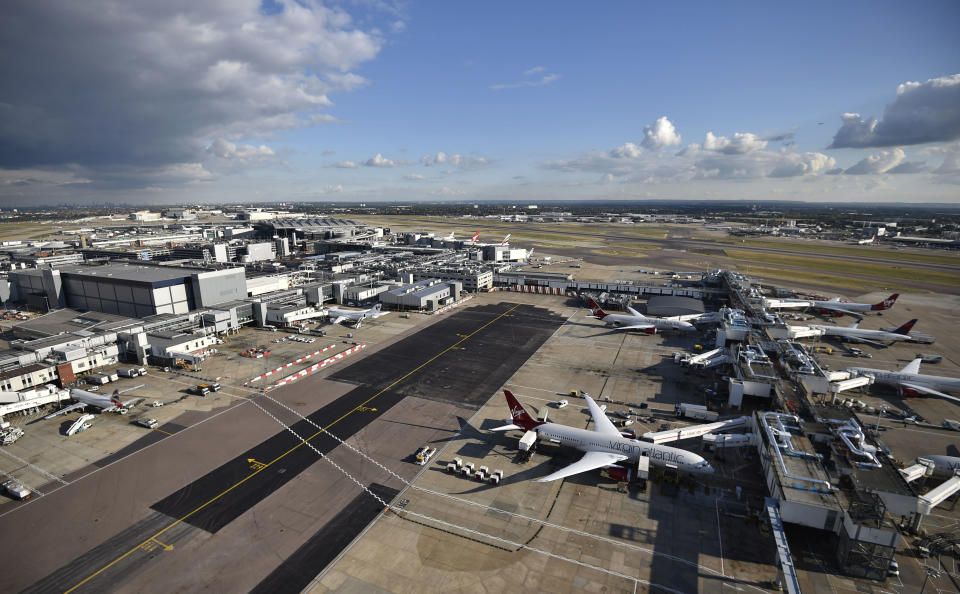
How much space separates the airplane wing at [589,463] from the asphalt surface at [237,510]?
45.1 feet

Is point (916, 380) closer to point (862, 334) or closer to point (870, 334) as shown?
point (862, 334)

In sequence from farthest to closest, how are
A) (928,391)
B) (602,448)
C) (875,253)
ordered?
1. (875,253)
2. (928,391)
3. (602,448)

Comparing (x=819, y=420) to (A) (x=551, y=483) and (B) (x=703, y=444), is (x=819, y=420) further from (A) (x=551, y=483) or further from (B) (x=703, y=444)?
(A) (x=551, y=483)

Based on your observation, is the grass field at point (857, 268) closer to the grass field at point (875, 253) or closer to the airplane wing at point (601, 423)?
the grass field at point (875, 253)

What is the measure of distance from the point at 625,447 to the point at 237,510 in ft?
111

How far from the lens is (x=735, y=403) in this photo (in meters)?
50.3

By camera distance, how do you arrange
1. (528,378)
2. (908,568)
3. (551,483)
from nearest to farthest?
(908,568) → (551,483) → (528,378)

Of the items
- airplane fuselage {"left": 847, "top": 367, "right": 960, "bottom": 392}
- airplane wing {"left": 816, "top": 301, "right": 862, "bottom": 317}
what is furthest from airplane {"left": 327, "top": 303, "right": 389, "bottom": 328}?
airplane wing {"left": 816, "top": 301, "right": 862, "bottom": 317}

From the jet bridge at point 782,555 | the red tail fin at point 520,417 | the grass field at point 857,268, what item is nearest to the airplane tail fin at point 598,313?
the red tail fin at point 520,417

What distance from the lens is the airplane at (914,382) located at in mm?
52306

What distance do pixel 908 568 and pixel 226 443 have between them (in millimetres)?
57483

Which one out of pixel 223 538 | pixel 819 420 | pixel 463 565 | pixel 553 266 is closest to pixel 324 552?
pixel 223 538

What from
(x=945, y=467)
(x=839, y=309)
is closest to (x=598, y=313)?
(x=945, y=467)

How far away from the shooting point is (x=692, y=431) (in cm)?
4178
